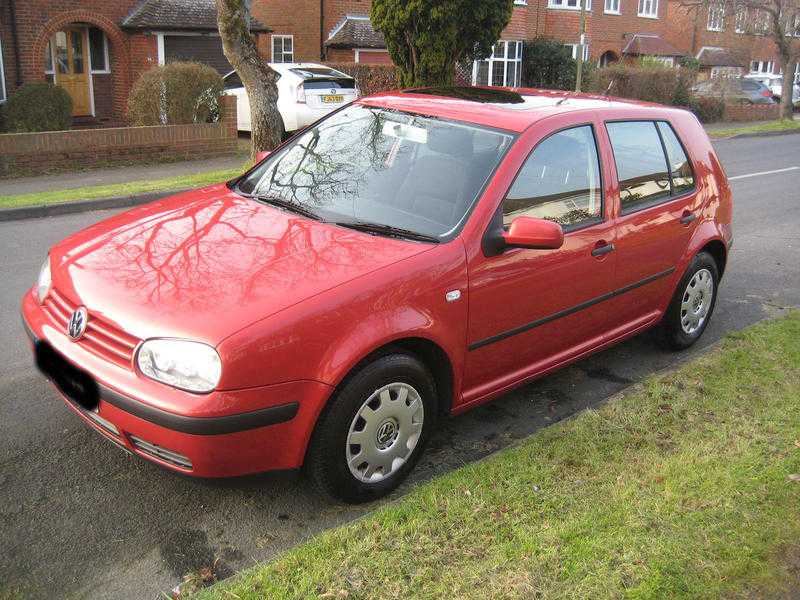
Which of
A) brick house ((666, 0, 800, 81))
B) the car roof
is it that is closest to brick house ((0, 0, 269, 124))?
the car roof

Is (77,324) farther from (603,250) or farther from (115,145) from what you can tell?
(115,145)

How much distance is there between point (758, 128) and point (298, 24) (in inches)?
600

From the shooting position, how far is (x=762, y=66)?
49.0 metres

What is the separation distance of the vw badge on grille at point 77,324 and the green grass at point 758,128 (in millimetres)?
22897

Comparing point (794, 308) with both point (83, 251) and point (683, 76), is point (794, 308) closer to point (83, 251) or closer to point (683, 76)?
point (83, 251)

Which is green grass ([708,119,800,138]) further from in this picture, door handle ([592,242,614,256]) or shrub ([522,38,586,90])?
door handle ([592,242,614,256])

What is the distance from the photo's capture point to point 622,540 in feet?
10.9

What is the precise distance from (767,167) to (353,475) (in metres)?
15.6

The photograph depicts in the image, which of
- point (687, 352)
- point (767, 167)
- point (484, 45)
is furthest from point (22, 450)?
point (767, 167)

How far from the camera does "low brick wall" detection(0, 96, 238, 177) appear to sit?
13250 mm

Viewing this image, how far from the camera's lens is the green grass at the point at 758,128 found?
2422cm

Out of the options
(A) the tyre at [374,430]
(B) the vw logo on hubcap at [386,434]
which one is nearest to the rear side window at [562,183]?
(A) the tyre at [374,430]

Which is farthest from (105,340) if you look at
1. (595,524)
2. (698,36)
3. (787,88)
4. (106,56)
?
(698,36)

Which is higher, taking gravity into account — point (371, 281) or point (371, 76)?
point (371, 76)
